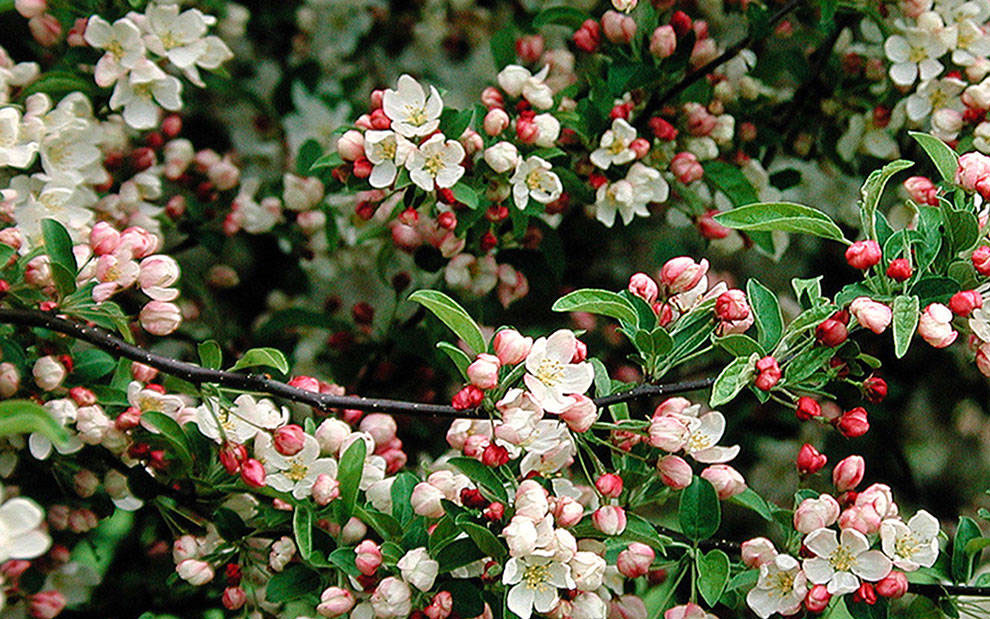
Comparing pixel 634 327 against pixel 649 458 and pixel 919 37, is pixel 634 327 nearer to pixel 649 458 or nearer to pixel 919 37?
pixel 649 458

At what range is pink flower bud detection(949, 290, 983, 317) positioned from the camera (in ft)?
3.51

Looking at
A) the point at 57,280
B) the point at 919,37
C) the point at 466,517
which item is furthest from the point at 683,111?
the point at 57,280

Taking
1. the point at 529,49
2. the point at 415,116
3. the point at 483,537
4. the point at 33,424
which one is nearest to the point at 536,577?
the point at 483,537

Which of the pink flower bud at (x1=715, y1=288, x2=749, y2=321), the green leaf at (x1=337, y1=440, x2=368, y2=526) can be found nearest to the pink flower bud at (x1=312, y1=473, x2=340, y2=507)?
the green leaf at (x1=337, y1=440, x2=368, y2=526)

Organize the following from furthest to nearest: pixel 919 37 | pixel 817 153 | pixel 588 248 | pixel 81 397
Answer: pixel 588 248 → pixel 817 153 → pixel 919 37 → pixel 81 397

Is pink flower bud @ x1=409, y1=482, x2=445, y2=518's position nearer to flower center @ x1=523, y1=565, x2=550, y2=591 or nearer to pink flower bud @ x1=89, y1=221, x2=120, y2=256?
flower center @ x1=523, y1=565, x2=550, y2=591

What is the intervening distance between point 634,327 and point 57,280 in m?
0.60

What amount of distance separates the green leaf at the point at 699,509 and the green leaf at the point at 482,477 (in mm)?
194

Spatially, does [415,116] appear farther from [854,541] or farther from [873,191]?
[854,541]

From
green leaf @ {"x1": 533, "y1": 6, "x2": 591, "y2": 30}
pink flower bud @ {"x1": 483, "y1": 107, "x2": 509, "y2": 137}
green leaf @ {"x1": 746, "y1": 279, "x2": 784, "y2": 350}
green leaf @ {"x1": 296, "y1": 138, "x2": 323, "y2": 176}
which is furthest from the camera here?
green leaf @ {"x1": 296, "y1": 138, "x2": 323, "y2": 176}

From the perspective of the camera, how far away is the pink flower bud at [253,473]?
1.14 metres

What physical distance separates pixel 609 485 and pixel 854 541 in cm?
24

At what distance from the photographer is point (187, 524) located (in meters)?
1.36

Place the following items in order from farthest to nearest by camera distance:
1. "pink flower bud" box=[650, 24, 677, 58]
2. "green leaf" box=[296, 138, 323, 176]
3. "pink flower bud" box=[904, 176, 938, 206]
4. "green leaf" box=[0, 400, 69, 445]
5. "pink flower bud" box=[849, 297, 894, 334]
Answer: "green leaf" box=[296, 138, 323, 176], "pink flower bud" box=[650, 24, 677, 58], "pink flower bud" box=[904, 176, 938, 206], "pink flower bud" box=[849, 297, 894, 334], "green leaf" box=[0, 400, 69, 445]
